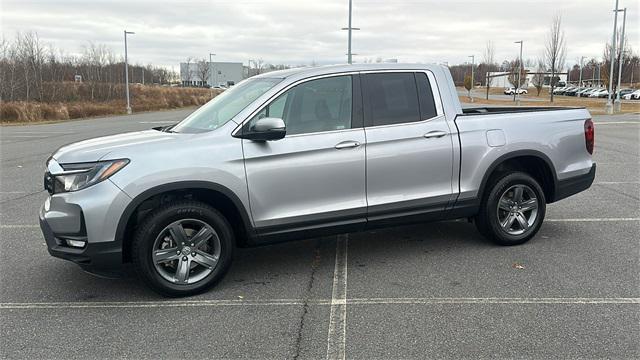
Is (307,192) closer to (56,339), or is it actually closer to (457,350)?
(457,350)

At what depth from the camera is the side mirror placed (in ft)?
13.8

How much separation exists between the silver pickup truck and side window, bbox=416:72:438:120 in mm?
11

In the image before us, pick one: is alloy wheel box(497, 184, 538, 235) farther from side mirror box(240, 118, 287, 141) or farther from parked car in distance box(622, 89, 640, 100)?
parked car in distance box(622, 89, 640, 100)

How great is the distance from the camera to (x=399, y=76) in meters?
5.15

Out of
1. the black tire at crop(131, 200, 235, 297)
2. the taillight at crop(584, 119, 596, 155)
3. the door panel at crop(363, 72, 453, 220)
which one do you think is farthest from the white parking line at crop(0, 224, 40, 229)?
the taillight at crop(584, 119, 596, 155)

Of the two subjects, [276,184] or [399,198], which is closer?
[276,184]

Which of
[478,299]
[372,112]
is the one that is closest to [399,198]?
[372,112]

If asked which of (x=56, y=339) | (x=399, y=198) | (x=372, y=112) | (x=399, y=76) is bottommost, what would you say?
(x=56, y=339)

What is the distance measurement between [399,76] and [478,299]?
7.21 feet

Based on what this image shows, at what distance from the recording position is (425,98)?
5.16 m

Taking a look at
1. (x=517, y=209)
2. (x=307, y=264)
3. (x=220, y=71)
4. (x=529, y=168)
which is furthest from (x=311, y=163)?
(x=220, y=71)

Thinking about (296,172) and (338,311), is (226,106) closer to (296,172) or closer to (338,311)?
(296,172)

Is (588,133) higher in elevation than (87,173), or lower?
higher

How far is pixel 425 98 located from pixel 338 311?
7.44 feet
